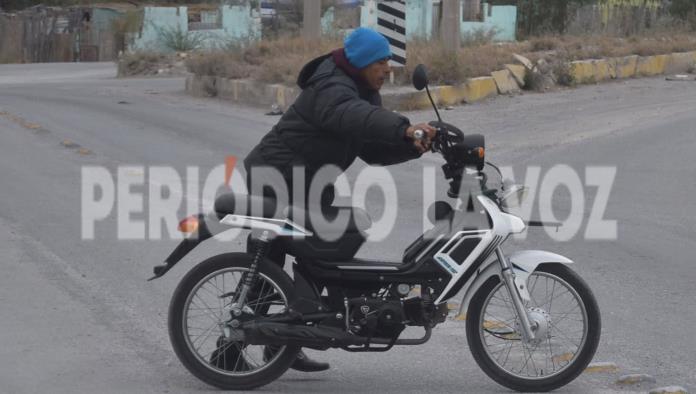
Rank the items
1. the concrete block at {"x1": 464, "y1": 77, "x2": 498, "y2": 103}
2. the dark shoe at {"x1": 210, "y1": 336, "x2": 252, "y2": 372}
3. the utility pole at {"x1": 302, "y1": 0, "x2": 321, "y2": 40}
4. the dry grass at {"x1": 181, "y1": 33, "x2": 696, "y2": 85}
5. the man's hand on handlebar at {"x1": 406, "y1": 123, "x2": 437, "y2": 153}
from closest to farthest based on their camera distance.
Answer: the man's hand on handlebar at {"x1": 406, "y1": 123, "x2": 437, "y2": 153} < the dark shoe at {"x1": 210, "y1": 336, "x2": 252, "y2": 372} < the concrete block at {"x1": 464, "y1": 77, "x2": 498, "y2": 103} < the dry grass at {"x1": 181, "y1": 33, "x2": 696, "y2": 85} < the utility pole at {"x1": 302, "y1": 0, "x2": 321, "y2": 40}

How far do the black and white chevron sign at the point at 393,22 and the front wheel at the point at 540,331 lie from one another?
13.4m

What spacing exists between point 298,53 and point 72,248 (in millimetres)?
12221

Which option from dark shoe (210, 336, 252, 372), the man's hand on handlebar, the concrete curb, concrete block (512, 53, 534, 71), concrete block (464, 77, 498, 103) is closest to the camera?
the man's hand on handlebar

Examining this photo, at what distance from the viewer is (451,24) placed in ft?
65.0

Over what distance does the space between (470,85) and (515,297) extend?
42.8 feet

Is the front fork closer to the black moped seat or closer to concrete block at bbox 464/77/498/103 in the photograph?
the black moped seat

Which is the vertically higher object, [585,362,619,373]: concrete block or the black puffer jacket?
the black puffer jacket

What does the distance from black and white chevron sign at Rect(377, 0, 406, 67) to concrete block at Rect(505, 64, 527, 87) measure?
193cm

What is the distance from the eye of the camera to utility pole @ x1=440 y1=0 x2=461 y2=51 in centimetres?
1958

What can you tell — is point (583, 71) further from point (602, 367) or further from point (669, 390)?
point (669, 390)

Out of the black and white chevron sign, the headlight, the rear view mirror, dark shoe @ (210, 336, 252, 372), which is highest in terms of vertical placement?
the black and white chevron sign

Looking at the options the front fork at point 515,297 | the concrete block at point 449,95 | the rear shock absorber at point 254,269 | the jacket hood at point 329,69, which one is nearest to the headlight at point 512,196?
the front fork at point 515,297

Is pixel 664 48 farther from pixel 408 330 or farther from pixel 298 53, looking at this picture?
pixel 408 330

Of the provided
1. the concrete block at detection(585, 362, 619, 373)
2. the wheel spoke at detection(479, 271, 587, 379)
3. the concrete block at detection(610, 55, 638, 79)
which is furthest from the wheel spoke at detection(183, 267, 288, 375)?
the concrete block at detection(610, 55, 638, 79)
